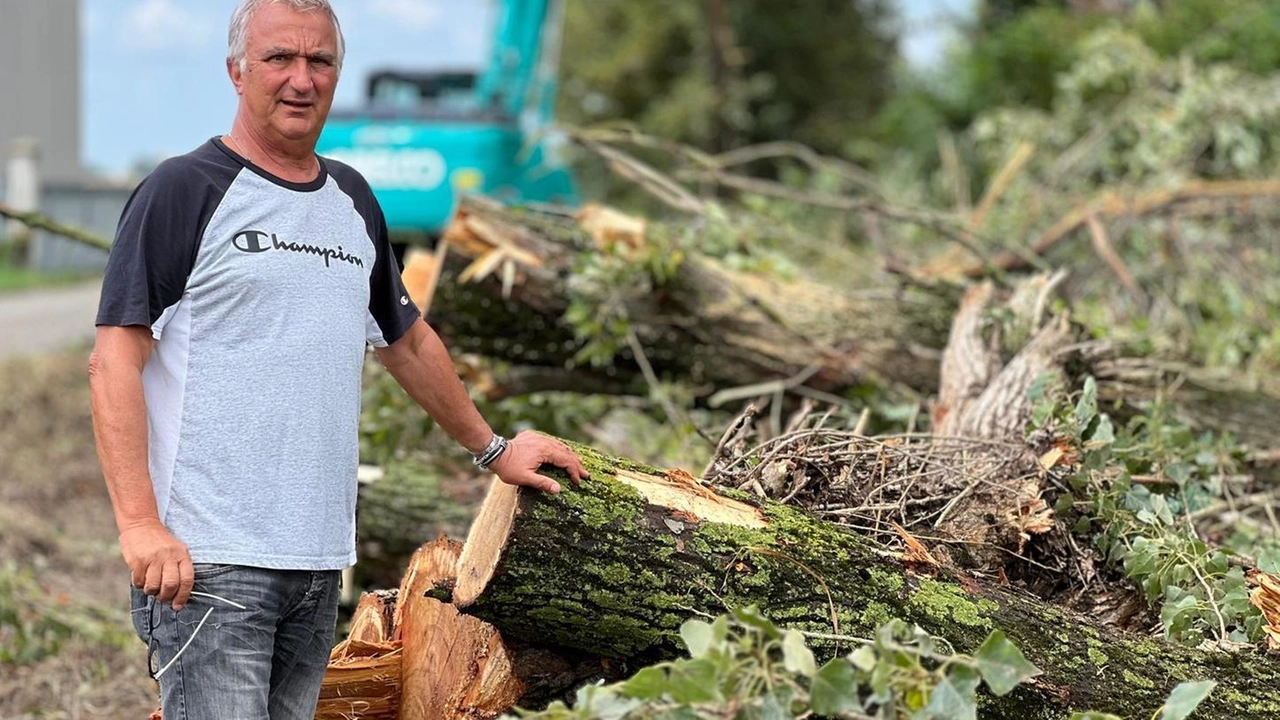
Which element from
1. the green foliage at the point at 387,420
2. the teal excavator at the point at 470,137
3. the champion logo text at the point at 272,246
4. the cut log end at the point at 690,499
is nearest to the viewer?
the champion logo text at the point at 272,246

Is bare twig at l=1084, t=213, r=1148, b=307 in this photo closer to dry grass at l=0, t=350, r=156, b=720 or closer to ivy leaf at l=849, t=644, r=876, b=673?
dry grass at l=0, t=350, r=156, b=720

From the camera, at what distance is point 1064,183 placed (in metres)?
7.97

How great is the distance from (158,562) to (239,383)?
0.31 meters

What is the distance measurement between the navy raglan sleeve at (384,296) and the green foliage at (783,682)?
2.91ft

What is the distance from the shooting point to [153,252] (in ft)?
6.74

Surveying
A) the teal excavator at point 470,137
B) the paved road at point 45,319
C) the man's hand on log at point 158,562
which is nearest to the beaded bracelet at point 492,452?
the man's hand on log at point 158,562

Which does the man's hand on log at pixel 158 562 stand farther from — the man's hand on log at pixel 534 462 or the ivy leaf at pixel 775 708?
the ivy leaf at pixel 775 708

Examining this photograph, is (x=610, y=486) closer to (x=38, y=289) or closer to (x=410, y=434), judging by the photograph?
(x=410, y=434)

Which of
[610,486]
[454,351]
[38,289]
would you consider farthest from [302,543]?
[38,289]

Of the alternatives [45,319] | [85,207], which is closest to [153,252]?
[45,319]

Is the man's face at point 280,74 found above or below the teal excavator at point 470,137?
above

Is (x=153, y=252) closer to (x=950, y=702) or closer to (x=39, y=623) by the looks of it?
(x=950, y=702)

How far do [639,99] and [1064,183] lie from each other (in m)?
11.5

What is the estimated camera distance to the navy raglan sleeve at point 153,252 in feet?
6.68
